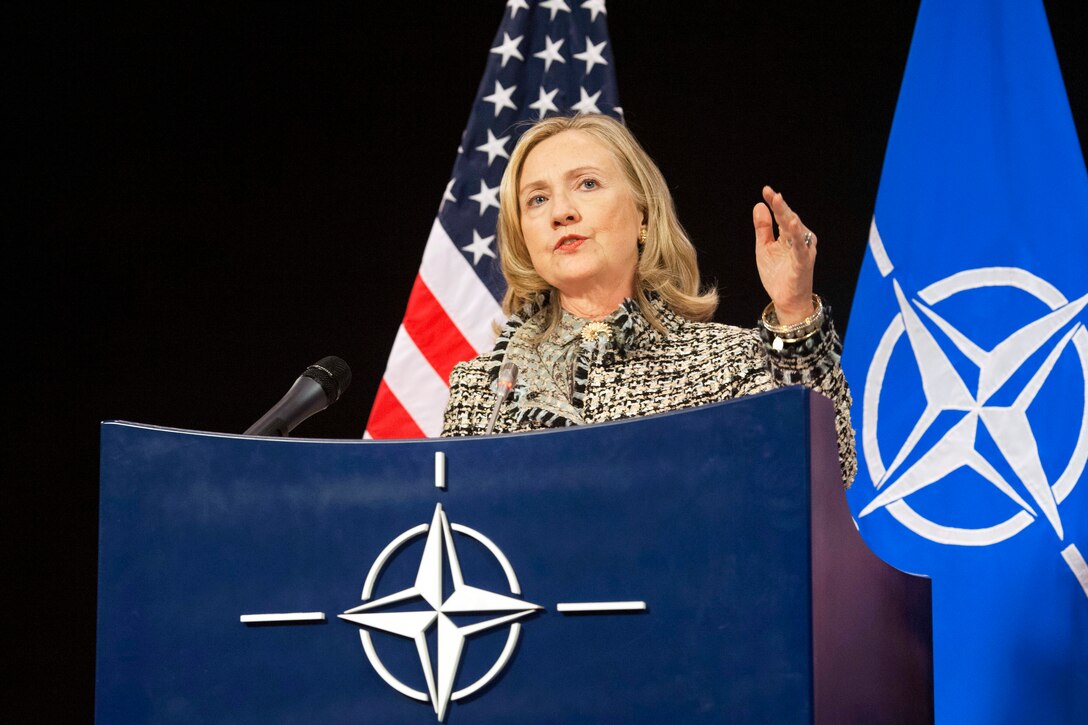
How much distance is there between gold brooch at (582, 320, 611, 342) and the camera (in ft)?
6.35

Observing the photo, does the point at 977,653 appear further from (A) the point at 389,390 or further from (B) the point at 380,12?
(B) the point at 380,12

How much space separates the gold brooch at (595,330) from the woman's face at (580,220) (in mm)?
81

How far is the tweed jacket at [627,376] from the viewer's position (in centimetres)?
179

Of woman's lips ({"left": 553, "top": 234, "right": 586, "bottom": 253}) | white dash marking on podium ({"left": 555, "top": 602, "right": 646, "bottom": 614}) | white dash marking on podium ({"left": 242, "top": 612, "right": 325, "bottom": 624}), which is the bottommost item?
white dash marking on podium ({"left": 242, "top": 612, "right": 325, "bottom": 624})

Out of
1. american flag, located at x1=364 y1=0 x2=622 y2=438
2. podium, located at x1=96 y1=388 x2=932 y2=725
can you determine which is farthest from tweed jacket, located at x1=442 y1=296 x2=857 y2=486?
american flag, located at x1=364 y1=0 x2=622 y2=438

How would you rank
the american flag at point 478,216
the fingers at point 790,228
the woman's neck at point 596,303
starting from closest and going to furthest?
the fingers at point 790,228, the woman's neck at point 596,303, the american flag at point 478,216

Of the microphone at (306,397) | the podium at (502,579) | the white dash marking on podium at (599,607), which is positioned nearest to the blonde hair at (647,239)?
the microphone at (306,397)

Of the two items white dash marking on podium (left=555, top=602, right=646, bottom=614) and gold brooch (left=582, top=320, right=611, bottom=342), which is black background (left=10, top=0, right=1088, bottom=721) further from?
white dash marking on podium (left=555, top=602, right=646, bottom=614)

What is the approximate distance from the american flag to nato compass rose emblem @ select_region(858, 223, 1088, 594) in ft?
3.37

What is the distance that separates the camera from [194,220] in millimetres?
3205

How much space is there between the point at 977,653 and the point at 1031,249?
0.75 metres

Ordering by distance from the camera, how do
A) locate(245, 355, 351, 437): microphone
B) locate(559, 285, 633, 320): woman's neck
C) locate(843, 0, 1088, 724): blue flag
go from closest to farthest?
locate(245, 355, 351, 437): microphone
locate(559, 285, 633, 320): woman's neck
locate(843, 0, 1088, 724): blue flag

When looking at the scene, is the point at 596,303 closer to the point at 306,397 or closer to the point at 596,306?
the point at 596,306

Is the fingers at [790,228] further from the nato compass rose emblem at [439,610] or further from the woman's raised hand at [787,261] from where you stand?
the nato compass rose emblem at [439,610]
